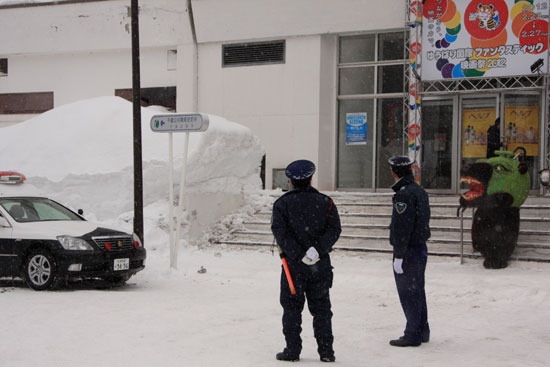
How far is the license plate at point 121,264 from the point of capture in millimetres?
10203

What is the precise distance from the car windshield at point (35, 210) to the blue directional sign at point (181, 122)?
2.17 m

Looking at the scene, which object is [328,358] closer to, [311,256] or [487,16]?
[311,256]

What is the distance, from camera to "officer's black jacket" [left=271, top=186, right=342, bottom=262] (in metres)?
5.85

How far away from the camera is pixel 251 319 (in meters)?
8.26

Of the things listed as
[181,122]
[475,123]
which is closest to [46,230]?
[181,122]

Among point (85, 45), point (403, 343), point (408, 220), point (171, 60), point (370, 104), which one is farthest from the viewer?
point (85, 45)

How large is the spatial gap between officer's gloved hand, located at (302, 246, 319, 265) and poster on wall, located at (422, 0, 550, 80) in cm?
1415

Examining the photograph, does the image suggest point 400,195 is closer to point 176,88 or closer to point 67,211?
point 67,211

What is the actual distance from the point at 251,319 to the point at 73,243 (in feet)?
10.8

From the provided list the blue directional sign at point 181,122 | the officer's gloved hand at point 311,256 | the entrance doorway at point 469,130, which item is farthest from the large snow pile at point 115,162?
→ the officer's gloved hand at point 311,256

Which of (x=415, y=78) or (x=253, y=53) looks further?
(x=253, y=53)

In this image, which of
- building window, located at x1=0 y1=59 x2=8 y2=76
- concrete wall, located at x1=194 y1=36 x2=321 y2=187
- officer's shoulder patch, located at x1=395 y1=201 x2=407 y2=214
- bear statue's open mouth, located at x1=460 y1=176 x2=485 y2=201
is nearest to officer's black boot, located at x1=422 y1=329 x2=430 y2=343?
officer's shoulder patch, located at x1=395 y1=201 x2=407 y2=214

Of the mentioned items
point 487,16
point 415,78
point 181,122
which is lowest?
point 181,122

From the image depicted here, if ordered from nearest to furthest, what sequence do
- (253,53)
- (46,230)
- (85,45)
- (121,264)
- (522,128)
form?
(46,230) < (121,264) < (522,128) < (253,53) < (85,45)
